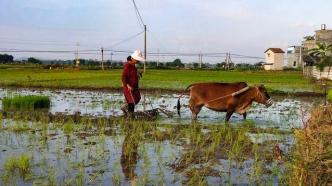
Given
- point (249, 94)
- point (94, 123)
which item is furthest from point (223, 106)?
point (94, 123)

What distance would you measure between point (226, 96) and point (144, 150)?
3586mm

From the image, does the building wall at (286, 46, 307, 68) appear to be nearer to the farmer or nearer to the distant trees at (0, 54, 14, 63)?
the distant trees at (0, 54, 14, 63)

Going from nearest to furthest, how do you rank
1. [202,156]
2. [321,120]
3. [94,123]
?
[321,120] < [202,156] < [94,123]

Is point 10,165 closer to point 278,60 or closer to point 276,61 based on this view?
point 276,61

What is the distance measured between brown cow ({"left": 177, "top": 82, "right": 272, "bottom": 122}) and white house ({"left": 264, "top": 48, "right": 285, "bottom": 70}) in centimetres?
5655

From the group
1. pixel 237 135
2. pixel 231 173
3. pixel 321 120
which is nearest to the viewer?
pixel 231 173

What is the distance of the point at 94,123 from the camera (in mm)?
10242

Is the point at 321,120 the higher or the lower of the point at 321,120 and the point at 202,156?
the higher

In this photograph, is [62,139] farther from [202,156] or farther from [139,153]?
[202,156]

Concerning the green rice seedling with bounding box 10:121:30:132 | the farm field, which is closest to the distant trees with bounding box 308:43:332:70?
the farm field

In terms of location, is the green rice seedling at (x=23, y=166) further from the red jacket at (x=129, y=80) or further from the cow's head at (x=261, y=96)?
the cow's head at (x=261, y=96)

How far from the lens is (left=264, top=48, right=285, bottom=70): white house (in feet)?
217

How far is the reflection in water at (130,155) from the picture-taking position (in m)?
6.14

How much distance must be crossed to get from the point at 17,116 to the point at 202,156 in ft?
17.8
